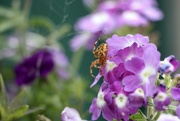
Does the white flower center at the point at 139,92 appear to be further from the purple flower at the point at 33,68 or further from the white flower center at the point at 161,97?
the purple flower at the point at 33,68

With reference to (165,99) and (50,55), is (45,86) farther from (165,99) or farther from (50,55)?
(165,99)

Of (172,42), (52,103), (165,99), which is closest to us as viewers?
(165,99)

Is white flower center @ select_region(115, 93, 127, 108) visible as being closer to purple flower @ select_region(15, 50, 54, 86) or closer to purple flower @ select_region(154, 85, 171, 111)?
purple flower @ select_region(154, 85, 171, 111)

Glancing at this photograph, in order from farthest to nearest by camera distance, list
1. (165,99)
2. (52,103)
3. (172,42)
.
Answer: (172,42), (52,103), (165,99)

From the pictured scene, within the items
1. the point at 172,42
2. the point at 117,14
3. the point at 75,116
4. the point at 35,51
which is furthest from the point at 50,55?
the point at 172,42

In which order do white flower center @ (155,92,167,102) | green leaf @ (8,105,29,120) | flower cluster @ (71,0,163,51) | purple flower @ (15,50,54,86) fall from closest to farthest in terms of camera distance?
white flower center @ (155,92,167,102), green leaf @ (8,105,29,120), purple flower @ (15,50,54,86), flower cluster @ (71,0,163,51)

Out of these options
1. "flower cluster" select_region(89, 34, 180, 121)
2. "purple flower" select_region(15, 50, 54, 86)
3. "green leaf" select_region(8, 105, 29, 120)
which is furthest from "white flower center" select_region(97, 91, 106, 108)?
"purple flower" select_region(15, 50, 54, 86)

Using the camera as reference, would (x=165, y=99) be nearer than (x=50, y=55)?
Yes

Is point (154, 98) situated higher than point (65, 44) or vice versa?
point (65, 44)
